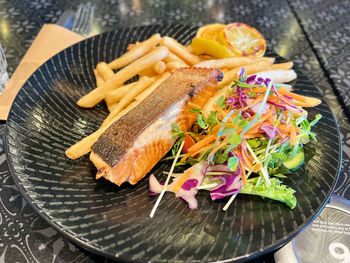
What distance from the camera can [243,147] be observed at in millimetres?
1718

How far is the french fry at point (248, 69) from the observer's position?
2.25 metres

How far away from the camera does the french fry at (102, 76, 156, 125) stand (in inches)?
82.0

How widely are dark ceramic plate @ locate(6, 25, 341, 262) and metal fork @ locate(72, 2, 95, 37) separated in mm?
1158

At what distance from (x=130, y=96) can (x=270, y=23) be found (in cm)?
238

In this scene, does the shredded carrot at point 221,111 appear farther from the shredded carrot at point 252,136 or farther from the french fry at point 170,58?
the french fry at point 170,58

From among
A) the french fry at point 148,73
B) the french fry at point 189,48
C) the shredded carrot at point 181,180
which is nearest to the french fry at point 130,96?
the french fry at point 148,73

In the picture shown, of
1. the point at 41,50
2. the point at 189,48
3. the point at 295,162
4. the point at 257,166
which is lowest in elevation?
the point at 295,162

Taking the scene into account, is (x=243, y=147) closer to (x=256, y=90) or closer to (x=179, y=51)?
(x=256, y=90)

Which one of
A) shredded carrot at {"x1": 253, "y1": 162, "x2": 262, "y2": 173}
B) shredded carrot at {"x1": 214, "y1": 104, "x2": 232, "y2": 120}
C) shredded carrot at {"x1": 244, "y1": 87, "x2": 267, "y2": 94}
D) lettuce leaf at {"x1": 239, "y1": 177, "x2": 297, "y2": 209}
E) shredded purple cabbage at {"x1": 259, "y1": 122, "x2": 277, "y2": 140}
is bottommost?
lettuce leaf at {"x1": 239, "y1": 177, "x2": 297, "y2": 209}

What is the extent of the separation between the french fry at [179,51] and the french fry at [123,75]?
137mm

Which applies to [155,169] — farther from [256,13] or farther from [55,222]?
[256,13]

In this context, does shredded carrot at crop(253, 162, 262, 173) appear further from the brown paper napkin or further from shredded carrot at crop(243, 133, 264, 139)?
the brown paper napkin

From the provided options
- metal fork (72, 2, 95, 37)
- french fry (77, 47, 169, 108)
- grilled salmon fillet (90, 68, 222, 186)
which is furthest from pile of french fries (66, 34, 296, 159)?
metal fork (72, 2, 95, 37)

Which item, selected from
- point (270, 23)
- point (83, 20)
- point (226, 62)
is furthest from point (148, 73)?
point (270, 23)
